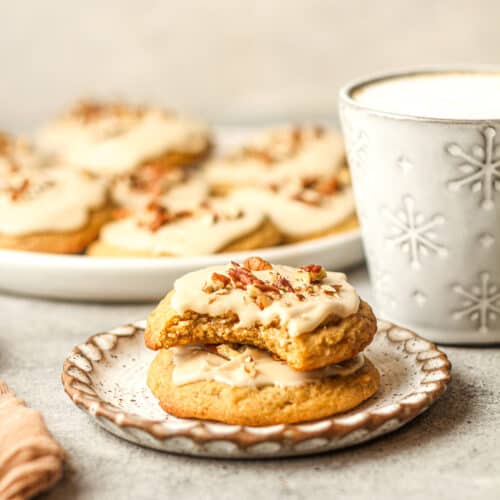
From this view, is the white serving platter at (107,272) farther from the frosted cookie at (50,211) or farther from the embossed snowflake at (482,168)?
the embossed snowflake at (482,168)

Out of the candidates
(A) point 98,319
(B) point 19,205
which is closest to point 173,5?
(B) point 19,205

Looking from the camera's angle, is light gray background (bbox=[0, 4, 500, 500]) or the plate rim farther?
light gray background (bbox=[0, 4, 500, 500])

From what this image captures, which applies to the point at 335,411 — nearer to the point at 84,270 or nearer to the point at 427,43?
the point at 84,270

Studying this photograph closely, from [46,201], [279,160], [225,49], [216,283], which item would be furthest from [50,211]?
[225,49]

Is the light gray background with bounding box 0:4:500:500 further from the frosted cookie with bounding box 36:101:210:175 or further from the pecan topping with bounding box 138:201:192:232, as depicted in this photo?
the frosted cookie with bounding box 36:101:210:175

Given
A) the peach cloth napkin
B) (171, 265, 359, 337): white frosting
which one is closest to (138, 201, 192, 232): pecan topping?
(171, 265, 359, 337): white frosting

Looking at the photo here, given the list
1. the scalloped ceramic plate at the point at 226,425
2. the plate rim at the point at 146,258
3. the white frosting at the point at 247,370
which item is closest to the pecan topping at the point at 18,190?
the plate rim at the point at 146,258

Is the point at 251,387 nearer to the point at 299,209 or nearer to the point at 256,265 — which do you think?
the point at 256,265
